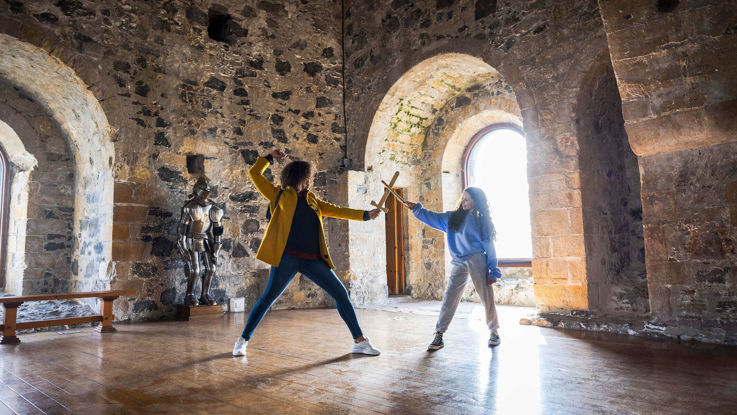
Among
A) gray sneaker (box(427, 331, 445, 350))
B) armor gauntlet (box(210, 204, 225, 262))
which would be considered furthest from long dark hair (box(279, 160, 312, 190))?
armor gauntlet (box(210, 204, 225, 262))

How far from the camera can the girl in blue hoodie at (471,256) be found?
3.32 meters

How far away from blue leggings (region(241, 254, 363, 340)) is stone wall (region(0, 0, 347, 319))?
8.76 ft

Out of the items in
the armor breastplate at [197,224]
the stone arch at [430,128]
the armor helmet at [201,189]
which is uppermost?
the stone arch at [430,128]

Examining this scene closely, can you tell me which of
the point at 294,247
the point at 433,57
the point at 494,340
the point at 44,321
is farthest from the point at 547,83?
the point at 44,321

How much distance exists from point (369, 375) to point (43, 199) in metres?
5.06

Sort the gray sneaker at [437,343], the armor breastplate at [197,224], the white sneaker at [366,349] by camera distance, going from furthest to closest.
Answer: the armor breastplate at [197,224] < the gray sneaker at [437,343] < the white sneaker at [366,349]

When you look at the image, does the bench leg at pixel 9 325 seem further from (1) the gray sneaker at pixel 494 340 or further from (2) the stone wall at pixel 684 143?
(2) the stone wall at pixel 684 143

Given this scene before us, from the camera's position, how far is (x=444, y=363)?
2.83 metres

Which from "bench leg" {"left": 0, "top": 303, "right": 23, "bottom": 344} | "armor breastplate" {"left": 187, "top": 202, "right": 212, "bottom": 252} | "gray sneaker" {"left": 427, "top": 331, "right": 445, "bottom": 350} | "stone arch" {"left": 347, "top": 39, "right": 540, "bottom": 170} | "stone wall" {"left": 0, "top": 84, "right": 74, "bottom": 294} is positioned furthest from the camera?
"stone wall" {"left": 0, "top": 84, "right": 74, "bottom": 294}

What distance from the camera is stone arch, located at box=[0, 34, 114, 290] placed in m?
4.96

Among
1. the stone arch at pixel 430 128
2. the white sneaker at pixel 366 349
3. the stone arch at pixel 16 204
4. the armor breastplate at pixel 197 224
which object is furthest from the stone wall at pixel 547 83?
the stone arch at pixel 16 204

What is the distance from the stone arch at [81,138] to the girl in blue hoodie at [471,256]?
3.58 metres

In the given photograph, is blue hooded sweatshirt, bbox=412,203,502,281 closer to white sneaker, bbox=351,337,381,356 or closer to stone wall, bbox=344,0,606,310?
white sneaker, bbox=351,337,381,356

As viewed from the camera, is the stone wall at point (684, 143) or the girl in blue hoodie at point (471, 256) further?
the girl in blue hoodie at point (471, 256)
